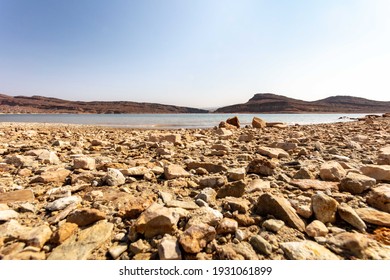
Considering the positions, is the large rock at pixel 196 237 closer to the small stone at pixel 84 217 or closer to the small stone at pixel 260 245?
the small stone at pixel 260 245

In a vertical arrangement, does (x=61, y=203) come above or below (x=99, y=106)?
below

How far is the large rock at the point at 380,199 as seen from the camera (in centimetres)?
176

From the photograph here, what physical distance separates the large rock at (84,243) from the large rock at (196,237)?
0.55m

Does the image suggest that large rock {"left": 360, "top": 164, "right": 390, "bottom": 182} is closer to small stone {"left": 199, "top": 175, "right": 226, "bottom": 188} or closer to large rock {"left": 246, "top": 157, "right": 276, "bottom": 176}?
large rock {"left": 246, "top": 157, "right": 276, "bottom": 176}

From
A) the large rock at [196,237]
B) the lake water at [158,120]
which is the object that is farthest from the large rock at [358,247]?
the lake water at [158,120]

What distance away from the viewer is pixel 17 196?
202 cm

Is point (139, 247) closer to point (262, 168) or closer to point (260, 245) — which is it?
point (260, 245)

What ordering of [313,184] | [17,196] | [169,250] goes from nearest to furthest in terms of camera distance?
[169,250]
[17,196]
[313,184]

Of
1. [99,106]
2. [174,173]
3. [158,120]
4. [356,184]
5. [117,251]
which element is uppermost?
[99,106]

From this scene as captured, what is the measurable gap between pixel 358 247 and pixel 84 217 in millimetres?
1834

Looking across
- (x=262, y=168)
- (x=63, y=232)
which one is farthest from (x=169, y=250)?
(x=262, y=168)

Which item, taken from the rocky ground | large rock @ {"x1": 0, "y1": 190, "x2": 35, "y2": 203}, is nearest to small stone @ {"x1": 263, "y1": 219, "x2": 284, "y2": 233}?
the rocky ground
